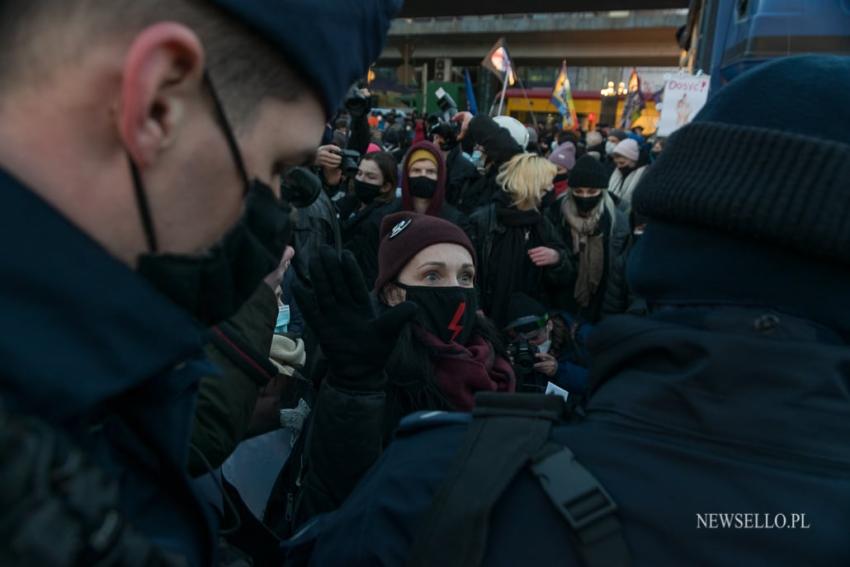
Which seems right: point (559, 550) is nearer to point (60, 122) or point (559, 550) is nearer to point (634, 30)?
point (60, 122)

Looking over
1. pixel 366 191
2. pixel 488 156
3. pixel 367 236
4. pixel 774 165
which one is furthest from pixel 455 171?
pixel 774 165

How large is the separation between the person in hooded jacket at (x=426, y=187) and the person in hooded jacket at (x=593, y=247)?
0.82m

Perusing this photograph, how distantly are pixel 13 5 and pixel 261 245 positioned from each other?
38 cm

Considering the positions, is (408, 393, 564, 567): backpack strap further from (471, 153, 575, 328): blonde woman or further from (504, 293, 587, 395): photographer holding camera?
(471, 153, 575, 328): blonde woman

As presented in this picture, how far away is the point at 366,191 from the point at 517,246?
1307 millimetres

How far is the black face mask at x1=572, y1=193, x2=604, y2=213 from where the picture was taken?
4.68 metres

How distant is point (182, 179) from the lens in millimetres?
773

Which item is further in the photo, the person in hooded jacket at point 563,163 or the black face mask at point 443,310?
the person in hooded jacket at point 563,163

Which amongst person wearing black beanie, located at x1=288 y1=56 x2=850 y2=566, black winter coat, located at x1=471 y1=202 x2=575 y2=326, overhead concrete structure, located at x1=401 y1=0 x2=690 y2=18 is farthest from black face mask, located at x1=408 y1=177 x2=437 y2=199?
overhead concrete structure, located at x1=401 y1=0 x2=690 y2=18

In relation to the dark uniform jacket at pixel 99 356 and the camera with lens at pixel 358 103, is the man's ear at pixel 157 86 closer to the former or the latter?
the dark uniform jacket at pixel 99 356

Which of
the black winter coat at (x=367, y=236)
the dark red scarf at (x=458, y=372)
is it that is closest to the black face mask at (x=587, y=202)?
the black winter coat at (x=367, y=236)

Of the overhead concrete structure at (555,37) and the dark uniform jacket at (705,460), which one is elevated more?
A: the dark uniform jacket at (705,460)

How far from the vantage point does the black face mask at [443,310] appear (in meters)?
2.43

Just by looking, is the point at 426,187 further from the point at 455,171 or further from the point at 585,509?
the point at 585,509
